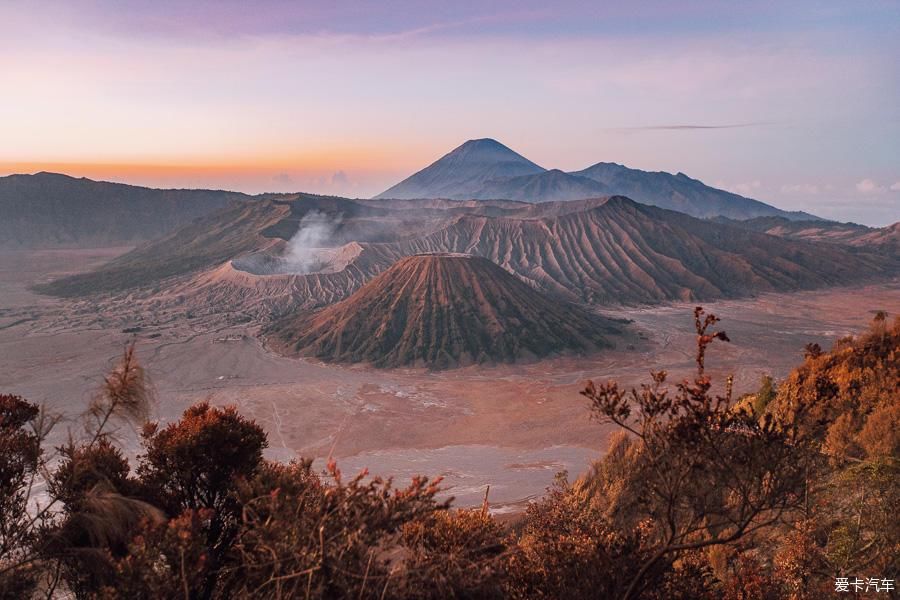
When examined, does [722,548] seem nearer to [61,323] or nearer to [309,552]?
[309,552]

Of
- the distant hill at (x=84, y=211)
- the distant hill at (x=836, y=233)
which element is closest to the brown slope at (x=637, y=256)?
the distant hill at (x=836, y=233)

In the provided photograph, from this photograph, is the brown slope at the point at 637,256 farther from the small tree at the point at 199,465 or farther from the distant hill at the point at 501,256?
the small tree at the point at 199,465

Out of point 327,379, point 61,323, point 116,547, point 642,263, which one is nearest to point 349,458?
point 327,379

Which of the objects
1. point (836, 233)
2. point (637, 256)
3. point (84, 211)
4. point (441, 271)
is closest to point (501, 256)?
point (637, 256)

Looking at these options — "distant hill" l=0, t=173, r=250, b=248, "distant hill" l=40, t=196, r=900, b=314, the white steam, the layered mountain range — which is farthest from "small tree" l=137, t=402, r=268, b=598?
"distant hill" l=0, t=173, r=250, b=248

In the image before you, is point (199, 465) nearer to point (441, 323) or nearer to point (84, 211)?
point (441, 323)

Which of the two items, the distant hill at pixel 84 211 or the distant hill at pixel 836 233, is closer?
the distant hill at pixel 836 233
